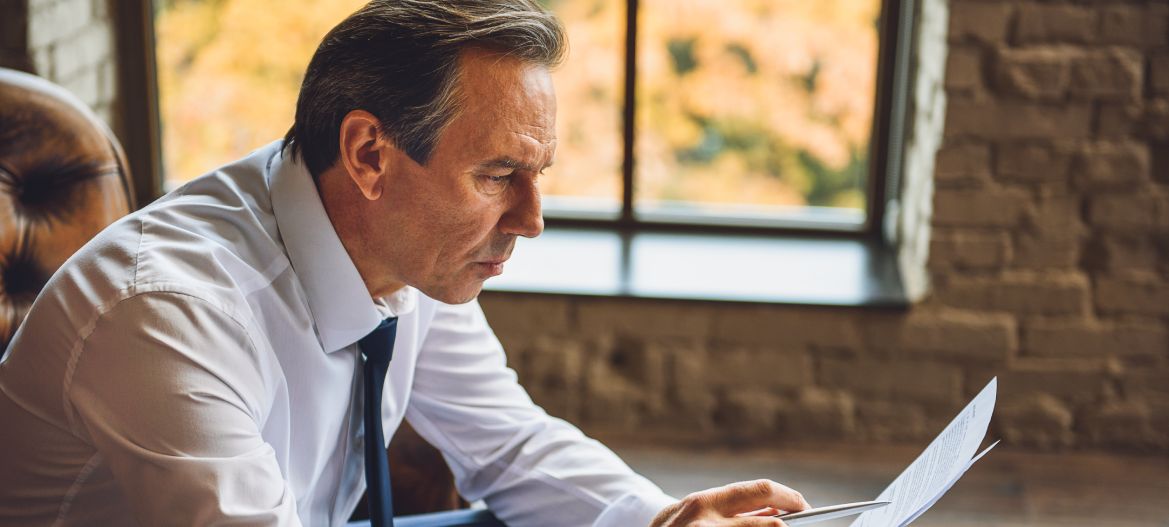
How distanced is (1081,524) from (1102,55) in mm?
983

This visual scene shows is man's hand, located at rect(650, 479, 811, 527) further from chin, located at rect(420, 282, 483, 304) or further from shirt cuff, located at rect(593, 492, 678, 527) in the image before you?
chin, located at rect(420, 282, 483, 304)

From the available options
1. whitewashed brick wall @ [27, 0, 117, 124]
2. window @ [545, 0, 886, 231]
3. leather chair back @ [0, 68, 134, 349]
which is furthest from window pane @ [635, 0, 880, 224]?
leather chair back @ [0, 68, 134, 349]

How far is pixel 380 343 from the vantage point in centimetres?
125

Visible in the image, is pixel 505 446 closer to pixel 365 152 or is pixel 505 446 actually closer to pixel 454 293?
pixel 454 293

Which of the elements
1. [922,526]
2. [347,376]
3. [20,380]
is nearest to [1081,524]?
[922,526]

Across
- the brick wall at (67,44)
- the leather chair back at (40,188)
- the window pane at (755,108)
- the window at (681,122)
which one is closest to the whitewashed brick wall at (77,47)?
the brick wall at (67,44)

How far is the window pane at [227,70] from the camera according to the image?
2896 millimetres

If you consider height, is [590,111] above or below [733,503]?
above

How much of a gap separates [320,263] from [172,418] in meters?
0.28

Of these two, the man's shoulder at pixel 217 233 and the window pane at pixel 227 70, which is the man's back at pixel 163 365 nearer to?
the man's shoulder at pixel 217 233

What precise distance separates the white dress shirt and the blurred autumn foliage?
5.04ft

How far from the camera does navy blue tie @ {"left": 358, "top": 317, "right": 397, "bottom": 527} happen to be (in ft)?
4.10

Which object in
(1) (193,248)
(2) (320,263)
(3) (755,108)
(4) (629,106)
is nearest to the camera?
(1) (193,248)

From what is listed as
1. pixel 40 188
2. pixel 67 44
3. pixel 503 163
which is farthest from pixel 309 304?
pixel 67 44
